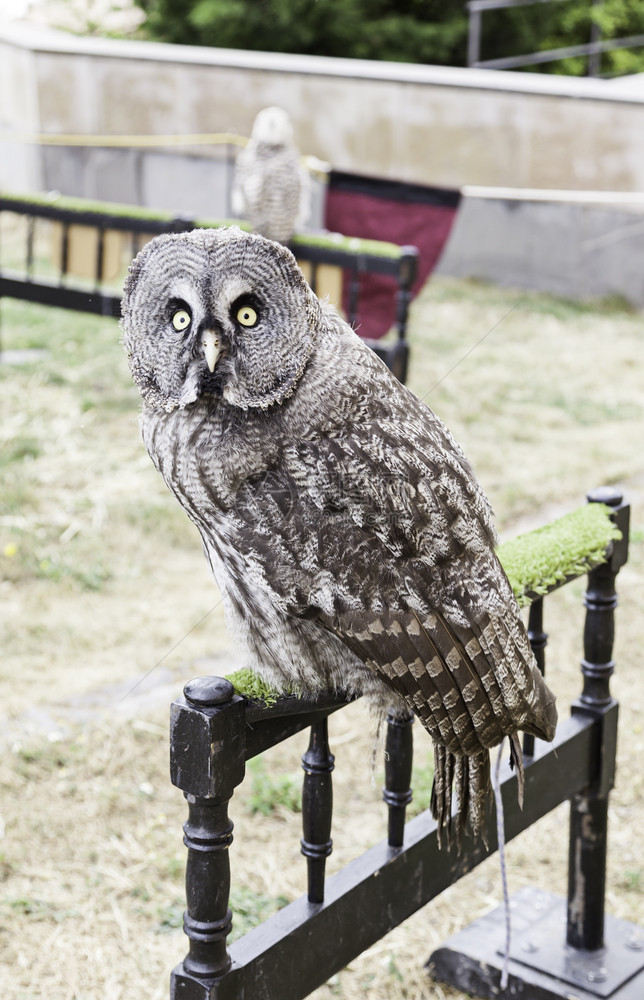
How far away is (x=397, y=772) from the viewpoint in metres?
1.80

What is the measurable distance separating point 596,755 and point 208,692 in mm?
1068

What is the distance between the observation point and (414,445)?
1537mm

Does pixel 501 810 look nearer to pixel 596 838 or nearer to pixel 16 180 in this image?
pixel 596 838

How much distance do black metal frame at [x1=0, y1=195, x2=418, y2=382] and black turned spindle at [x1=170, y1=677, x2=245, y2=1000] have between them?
2.88 metres

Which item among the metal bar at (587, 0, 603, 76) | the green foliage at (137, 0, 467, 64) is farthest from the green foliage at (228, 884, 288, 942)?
the metal bar at (587, 0, 603, 76)

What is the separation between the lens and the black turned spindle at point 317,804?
1664 millimetres

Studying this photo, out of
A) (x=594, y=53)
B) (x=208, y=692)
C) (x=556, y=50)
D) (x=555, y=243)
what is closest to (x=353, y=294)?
(x=208, y=692)

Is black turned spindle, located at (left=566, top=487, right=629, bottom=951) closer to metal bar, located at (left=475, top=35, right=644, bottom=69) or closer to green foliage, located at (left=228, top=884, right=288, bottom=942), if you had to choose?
green foliage, located at (left=228, top=884, right=288, bottom=942)

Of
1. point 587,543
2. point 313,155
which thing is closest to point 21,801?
point 587,543

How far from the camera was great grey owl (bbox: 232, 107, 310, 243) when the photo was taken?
6.69 metres

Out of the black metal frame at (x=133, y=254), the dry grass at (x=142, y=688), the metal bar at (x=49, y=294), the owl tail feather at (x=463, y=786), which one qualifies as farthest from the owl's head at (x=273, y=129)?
the owl tail feather at (x=463, y=786)

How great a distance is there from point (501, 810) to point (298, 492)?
0.72 metres

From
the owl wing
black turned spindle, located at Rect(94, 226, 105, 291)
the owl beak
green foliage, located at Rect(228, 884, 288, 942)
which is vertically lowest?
green foliage, located at Rect(228, 884, 288, 942)

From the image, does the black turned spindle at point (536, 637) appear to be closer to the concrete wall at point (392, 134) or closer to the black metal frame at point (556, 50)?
the concrete wall at point (392, 134)
